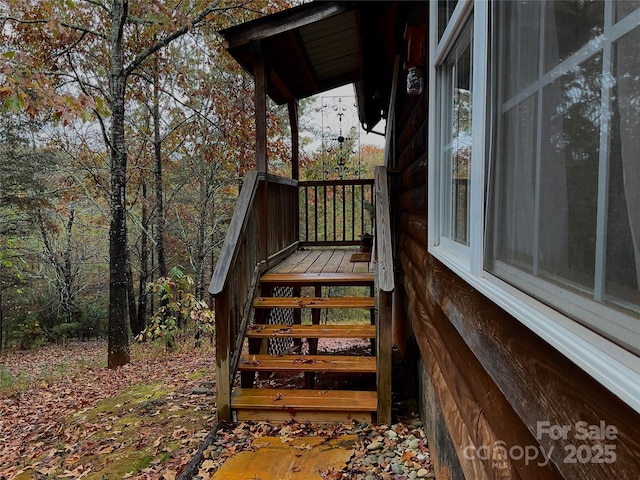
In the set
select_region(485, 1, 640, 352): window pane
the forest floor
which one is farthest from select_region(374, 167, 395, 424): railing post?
select_region(485, 1, 640, 352): window pane

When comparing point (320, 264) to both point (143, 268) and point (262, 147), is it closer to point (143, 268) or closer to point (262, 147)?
point (262, 147)

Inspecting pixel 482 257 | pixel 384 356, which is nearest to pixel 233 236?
pixel 384 356

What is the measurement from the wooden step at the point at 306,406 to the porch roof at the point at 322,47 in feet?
11.6

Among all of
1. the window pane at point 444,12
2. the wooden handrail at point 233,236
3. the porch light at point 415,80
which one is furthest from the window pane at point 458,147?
the wooden handrail at point 233,236

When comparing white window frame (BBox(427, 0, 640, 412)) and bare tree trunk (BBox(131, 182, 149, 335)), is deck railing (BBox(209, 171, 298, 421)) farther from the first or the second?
bare tree trunk (BBox(131, 182, 149, 335))

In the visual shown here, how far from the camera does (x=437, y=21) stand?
231 centimetres

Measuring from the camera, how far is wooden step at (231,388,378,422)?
3.05 meters

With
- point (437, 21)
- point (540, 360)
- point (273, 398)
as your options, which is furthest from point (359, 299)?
point (540, 360)

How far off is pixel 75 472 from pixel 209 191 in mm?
9012

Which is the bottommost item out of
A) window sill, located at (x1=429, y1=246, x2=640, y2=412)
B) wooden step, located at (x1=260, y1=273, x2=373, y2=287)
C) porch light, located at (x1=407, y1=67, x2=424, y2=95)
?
wooden step, located at (x1=260, y1=273, x2=373, y2=287)

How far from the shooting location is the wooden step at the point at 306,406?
3.05 m

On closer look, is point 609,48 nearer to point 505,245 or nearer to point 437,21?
point 505,245

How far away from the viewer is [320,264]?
516 cm

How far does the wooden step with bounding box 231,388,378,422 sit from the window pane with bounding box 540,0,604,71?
2682 mm
